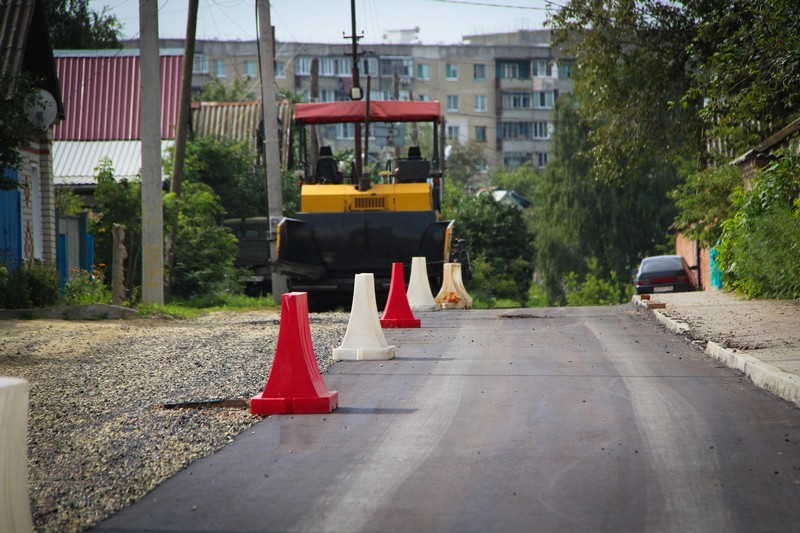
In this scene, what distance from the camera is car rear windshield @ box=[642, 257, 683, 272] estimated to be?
33.7m

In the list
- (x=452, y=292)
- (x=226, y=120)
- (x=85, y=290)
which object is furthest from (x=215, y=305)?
(x=226, y=120)

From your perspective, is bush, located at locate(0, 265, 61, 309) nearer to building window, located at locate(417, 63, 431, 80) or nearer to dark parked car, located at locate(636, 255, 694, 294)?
dark parked car, located at locate(636, 255, 694, 294)

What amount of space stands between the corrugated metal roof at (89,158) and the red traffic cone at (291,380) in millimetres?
24887

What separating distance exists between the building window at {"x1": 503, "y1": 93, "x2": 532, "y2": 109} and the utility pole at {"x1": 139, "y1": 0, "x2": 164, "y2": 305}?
8818cm

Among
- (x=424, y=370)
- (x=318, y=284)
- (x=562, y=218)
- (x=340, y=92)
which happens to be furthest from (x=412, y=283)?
(x=340, y=92)

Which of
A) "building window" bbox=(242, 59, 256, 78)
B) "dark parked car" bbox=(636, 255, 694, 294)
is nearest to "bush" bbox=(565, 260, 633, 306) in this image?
"dark parked car" bbox=(636, 255, 694, 294)

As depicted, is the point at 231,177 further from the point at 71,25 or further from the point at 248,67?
the point at 248,67

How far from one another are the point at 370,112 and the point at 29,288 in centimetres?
748

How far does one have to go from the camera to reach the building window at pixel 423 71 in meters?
105

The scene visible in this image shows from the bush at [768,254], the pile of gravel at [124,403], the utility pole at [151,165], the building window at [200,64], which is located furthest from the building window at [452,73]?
the pile of gravel at [124,403]

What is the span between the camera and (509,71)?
346 feet

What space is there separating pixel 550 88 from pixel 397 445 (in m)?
101

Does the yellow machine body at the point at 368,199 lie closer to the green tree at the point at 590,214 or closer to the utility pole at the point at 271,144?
the utility pole at the point at 271,144

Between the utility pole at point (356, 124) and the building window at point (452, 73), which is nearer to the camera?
the utility pole at point (356, 124)
